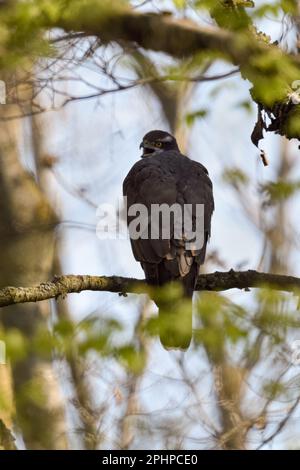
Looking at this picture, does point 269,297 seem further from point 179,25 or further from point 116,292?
point 179,25

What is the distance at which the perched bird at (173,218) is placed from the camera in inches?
291

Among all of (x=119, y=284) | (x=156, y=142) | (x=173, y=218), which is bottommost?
(x=119, y=284)

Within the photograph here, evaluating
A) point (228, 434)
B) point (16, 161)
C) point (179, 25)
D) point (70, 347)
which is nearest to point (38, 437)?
point (228, 434)

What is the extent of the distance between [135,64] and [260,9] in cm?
245

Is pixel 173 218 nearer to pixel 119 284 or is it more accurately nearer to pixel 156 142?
pixel 119 284

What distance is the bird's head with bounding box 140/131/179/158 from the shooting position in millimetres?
10086

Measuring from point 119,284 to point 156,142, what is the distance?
3.36m

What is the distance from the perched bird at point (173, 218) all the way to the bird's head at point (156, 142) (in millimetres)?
158

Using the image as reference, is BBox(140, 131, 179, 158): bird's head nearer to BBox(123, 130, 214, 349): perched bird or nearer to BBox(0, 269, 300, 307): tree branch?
BBox(123, 130, 214, 349): perched bird

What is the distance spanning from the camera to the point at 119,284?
708 cm

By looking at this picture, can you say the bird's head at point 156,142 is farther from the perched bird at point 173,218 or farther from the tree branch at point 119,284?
the tree branch at point 119,284

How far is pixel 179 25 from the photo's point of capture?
8.87 meters

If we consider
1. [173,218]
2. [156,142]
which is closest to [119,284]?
[173,218]

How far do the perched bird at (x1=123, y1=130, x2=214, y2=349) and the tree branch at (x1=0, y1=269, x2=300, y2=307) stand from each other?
227 mm
